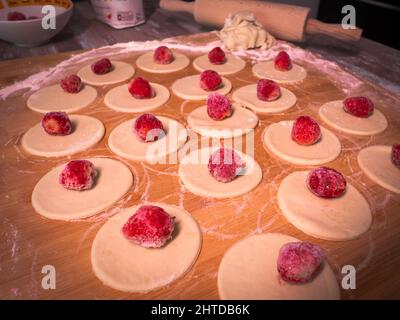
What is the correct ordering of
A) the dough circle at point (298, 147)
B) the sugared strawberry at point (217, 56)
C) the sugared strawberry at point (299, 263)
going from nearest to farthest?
the sugared strawberry at point (299, 263), the dough circle at point (298, 147), the sugared strawberry at point (217, 56)

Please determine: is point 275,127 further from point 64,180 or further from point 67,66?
point 67,66

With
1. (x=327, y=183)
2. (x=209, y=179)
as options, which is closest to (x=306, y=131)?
(x=327, y=183)

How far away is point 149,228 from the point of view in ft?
3.16

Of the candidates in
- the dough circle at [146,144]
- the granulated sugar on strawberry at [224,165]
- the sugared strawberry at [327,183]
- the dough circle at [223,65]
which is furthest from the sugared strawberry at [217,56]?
the sugared strawberry at [327,183]

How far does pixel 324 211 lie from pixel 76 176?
32.3 inches

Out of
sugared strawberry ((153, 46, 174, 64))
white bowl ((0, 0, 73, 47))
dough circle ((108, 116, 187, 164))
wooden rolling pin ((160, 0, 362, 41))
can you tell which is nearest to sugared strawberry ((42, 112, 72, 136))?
dough circle ((108, 116, 187, 164))

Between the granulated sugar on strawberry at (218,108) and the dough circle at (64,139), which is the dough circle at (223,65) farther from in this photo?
the dough circle at (64,139)

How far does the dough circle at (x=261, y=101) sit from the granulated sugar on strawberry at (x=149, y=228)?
823 mm

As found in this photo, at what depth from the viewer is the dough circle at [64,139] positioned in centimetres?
137

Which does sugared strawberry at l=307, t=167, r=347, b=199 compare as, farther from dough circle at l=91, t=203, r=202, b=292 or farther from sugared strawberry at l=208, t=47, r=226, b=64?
sugared strawberry at l=208, t=47, r=226, b=64

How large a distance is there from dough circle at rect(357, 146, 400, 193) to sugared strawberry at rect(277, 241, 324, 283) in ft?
1.55

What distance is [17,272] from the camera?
0.95 meters

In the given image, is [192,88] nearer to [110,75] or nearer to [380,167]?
[110,75]

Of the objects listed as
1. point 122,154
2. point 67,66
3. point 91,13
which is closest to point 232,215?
point 122,154
